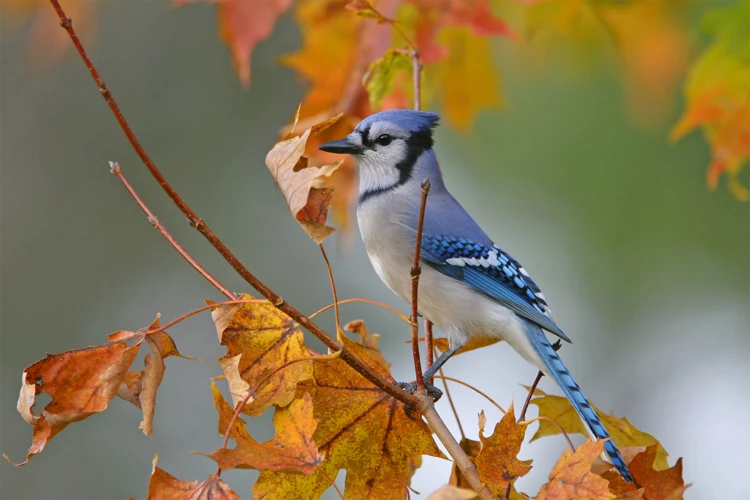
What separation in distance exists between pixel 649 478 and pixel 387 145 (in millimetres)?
1106

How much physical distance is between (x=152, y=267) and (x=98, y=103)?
112 centimetres

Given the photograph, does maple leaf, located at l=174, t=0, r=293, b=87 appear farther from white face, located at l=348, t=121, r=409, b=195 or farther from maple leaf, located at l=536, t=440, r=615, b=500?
maple leaf, located at l=536, t=440, r=615, b=500

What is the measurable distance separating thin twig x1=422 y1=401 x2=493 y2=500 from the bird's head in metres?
0.82

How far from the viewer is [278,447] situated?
1.28 meters

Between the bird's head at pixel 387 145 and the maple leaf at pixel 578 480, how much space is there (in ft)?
3.35

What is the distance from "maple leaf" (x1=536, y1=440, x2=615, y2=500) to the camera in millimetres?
1224

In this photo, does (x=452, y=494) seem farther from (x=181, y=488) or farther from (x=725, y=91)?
(x=725, y=91)

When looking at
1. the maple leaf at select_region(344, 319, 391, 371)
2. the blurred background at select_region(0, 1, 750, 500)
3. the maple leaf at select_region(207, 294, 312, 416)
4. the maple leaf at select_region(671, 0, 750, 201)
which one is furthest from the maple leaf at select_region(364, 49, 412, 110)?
the blurred background at select_region(0, 1, 750, 500)

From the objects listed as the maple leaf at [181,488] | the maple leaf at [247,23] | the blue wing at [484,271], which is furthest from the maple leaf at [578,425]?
the maple leaf at [247,23]

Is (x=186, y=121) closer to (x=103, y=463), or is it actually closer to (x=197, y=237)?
(x=197, y=237)

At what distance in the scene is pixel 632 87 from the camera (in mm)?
3984

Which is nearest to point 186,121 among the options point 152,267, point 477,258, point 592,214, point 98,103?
point 98,103

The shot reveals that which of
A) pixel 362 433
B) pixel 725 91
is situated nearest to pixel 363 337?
pixel 362 433

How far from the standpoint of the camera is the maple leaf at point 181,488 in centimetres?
124
